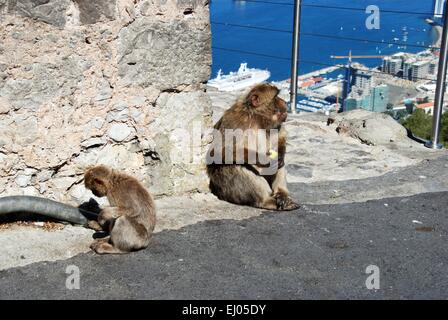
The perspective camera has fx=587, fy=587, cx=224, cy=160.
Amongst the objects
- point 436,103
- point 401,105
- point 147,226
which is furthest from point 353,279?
point 401,105

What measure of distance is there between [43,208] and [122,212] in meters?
0.49

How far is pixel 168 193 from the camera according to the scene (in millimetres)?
3908

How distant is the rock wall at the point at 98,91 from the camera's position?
127 inches

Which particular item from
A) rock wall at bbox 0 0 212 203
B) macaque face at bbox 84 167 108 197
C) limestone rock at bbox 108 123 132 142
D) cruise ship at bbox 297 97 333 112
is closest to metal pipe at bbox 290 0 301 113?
cruise ship at bbox 297 97 333 112

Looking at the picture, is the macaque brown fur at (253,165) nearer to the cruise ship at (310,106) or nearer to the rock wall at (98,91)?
the rock wall at (98,91)

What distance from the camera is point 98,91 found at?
11.4ft

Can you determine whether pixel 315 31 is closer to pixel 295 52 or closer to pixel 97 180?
pixel 295 52

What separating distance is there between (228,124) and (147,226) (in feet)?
3.58

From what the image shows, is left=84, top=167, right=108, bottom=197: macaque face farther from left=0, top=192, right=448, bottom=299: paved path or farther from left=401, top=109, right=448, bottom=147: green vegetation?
left=401, top=109, right=448, bottom=147: green vegetation

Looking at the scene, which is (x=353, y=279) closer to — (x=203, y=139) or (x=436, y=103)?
(x=203, y=139)

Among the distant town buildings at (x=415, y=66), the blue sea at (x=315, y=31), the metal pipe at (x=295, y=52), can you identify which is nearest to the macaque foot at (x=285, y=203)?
the metal pipe at (x=295, y=52)

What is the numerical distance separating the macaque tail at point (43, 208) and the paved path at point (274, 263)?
0.35m

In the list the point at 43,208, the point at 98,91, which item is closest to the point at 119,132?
the point at 98,91

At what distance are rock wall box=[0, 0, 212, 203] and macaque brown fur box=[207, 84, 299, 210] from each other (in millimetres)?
162
